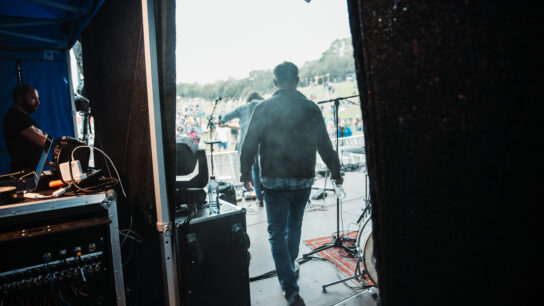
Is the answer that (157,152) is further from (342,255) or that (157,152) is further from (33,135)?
(342,255)

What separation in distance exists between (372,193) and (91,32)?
314cm

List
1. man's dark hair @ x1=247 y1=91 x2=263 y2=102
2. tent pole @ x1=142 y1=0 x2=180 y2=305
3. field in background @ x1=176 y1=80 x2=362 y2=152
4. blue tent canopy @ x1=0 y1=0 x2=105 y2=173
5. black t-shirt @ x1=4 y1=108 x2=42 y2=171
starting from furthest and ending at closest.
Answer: field in background @ x1=176 y1=80 x2=362 y2=152, man's dark hair @ x1=247 y1=91 x2=263 y2=102, blue tent canopy @ x1=0 y1=0 x2=105 y2=173, black t-shirt @ x1=4 y1=108 x2=42 y2=171, tent pole @ x1=142 y1=0 x2=180 y2=305

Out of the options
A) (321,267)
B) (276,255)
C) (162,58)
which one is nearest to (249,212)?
(321,267)

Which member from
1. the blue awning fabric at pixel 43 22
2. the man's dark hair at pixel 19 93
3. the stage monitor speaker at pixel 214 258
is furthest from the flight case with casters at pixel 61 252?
the blue awning fabric at pixel 43 22

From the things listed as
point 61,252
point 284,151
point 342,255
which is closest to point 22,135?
point 61,252

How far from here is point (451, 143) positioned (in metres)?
0.48

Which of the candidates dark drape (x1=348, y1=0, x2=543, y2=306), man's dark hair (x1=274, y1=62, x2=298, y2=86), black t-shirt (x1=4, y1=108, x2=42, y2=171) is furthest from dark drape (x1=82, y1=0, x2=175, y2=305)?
dark drape (x1=348, y1=0, x2=543, y2=306)

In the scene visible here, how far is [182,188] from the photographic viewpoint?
83.1 inches

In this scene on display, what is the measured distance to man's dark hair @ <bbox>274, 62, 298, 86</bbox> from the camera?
7.46ft

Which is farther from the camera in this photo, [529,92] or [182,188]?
[182,188]

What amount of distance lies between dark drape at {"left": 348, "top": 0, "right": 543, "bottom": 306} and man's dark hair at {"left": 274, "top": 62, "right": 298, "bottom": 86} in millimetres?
1706

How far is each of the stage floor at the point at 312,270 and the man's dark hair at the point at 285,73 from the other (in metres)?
1.85

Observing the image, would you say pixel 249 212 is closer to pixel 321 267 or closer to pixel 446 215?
pixel 321 267

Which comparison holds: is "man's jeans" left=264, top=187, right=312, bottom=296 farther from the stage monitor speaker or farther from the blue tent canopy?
the blue tent canopy
